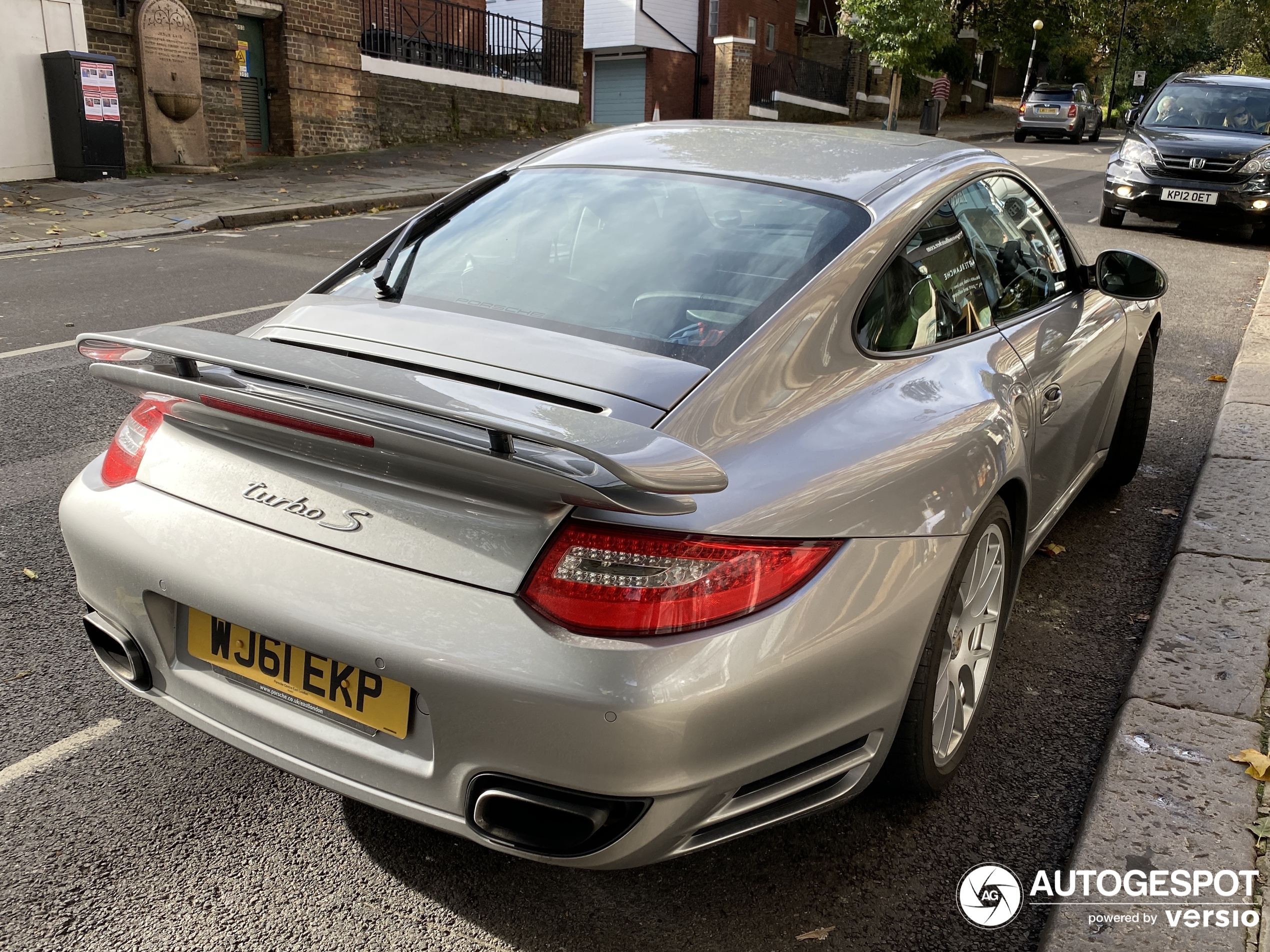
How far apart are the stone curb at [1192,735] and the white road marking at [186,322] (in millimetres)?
4777

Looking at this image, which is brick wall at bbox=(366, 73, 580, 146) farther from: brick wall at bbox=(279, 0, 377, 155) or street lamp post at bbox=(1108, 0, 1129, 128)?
street lamp post at bbox=(1108, 0, 1129, 128)

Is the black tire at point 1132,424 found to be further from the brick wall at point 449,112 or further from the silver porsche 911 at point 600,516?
the brick wall at point 449,112

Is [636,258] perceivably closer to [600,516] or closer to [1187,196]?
[600,516]

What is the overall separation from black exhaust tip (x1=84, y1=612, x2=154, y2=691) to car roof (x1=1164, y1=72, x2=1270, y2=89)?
1436cm

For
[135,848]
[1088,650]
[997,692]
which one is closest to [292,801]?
[135,848]

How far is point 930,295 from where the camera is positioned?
2.82 meters

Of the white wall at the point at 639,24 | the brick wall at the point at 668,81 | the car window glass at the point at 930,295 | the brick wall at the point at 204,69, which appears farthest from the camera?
the brick wall at the point at 668,81

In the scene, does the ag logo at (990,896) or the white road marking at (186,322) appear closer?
the ag logo at (990,896)

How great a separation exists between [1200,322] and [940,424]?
710 cm

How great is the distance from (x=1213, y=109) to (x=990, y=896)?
13.5 meters

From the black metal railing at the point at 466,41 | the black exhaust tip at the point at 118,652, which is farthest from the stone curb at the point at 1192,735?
the black metal railing at the point at 466,41

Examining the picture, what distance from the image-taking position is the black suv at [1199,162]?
12.1 meters

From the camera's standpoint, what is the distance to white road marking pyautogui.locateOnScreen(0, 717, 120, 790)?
2.69 meters

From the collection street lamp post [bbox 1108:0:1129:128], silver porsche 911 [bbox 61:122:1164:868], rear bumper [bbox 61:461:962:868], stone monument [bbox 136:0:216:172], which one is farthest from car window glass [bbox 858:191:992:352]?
street lamp post [bbox 1108:0:1129:128]
